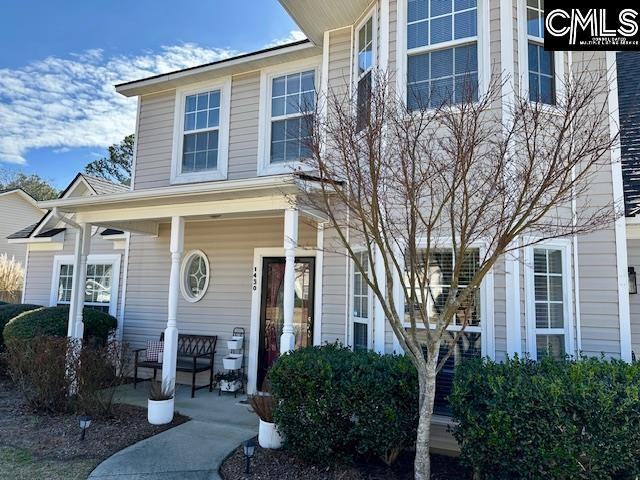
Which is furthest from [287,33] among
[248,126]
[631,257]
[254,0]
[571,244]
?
[631,257]

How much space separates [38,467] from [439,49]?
651 centimetres

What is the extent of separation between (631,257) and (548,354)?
2.29 metres

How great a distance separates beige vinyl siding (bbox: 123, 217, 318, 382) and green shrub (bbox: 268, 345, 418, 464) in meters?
3.09

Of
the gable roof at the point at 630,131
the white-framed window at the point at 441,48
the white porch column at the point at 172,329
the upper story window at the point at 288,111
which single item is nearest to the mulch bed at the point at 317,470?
the white porch column at the point at 172,329

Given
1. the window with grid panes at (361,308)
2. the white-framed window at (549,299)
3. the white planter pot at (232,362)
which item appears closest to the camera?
the white-framed window at (549,299)

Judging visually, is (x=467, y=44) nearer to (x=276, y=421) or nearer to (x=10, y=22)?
(x=276, y=421)

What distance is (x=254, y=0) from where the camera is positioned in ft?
25.9

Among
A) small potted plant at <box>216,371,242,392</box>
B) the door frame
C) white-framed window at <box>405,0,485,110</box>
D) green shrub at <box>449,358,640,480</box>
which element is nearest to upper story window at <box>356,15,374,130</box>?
white-framed window at <box>405,0,485,110</box>

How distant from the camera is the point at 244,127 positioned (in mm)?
7863

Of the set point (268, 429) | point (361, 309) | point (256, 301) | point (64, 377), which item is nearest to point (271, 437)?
point (268, 429)

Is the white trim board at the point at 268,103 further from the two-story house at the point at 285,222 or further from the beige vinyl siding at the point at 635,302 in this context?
the beige vinyl siding at the point at 635,302

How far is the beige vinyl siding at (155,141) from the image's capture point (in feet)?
27.9

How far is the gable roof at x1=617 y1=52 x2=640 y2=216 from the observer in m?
5.55

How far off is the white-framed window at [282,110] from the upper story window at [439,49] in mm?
2198
